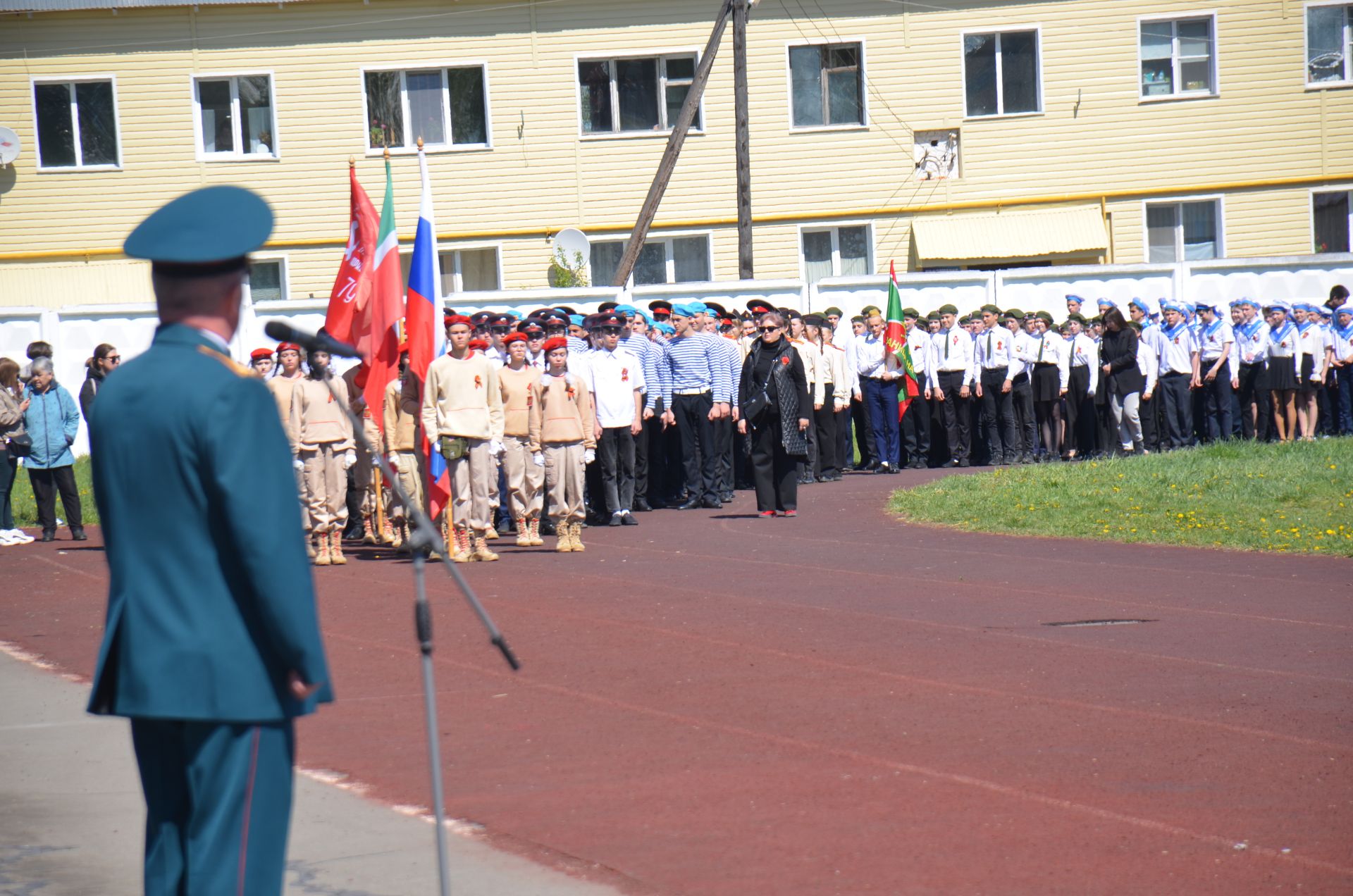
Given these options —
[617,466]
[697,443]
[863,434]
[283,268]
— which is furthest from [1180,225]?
[617,466]

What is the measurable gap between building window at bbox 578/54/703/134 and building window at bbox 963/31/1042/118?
5582 mm

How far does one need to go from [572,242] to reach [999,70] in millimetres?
9365

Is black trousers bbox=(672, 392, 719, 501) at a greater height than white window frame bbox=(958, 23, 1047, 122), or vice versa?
white window frame bbox=(958, 23, 1047, 122)

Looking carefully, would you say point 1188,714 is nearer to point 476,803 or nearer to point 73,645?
point 476,803

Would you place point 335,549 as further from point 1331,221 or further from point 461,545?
point 1331,221

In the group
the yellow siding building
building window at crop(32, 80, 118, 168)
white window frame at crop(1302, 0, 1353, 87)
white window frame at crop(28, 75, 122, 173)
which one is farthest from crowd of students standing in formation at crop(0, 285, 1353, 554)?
building window at crop(32, 80, 118, 168)

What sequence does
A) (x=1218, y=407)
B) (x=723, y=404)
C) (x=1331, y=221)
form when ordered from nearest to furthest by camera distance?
(x=723, y=404)
(x=1218, y=407)
(x=1331, y=221)

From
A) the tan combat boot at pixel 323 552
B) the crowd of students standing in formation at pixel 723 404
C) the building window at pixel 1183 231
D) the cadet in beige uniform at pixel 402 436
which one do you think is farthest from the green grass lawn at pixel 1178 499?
the building window at pixel 1183 231

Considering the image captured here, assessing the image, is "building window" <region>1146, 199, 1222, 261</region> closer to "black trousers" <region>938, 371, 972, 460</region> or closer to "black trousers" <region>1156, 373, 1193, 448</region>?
"black trousers" <region>1156, 373, 1193, 448</region>

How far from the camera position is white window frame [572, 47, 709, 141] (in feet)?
106

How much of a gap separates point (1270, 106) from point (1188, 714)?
1093 inches

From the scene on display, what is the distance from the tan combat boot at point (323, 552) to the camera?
50.3 feet

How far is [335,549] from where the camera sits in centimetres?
1545

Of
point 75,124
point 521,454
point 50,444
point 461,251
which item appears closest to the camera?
point 521,454
